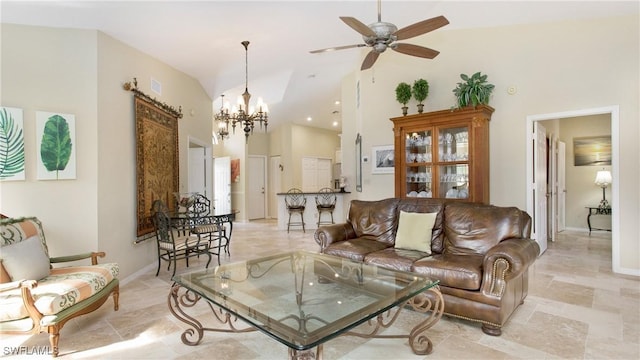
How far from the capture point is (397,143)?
5156 millimetres

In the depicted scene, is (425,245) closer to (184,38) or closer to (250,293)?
(250,293)

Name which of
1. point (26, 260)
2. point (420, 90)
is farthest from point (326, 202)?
point (26, 260)

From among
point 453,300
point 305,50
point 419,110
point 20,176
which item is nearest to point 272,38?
point 305,50

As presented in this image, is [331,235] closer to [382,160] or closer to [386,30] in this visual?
[386,30]

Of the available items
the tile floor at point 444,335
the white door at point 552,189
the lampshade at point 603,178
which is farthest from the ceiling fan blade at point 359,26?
the lampshade at point 603,178

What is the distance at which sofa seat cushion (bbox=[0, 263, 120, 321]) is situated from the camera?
2166 mm

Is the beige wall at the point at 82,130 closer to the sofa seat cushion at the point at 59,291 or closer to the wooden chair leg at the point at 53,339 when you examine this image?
the sofa seat cushion at the point at 59,291

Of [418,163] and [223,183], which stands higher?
[418,163]

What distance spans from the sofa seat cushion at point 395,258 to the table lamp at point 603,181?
5555 millimetres

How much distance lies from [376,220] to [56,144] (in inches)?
132

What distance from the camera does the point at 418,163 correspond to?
197 inches

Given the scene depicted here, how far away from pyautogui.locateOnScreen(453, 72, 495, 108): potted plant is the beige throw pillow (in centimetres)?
206

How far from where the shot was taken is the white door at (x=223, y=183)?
9773 mm

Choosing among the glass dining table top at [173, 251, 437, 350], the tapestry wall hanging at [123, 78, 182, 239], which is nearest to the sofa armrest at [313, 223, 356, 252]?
the glass dining table top at [173, 251, 437, 350]
